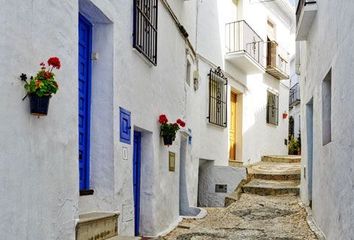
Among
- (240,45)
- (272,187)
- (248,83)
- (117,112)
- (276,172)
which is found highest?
(240,45)

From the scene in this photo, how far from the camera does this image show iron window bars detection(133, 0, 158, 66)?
6438mm

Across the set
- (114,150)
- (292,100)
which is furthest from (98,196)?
(292,100)

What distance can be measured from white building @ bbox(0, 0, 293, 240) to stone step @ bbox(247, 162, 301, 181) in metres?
0.97

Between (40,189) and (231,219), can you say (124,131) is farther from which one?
(231,219)

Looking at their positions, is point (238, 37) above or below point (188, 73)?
above

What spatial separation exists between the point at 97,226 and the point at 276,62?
44.0ft

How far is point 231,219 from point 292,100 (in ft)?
56.9

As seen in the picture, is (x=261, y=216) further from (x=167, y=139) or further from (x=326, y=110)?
(x=326, y=110)

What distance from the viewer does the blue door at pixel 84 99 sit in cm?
529

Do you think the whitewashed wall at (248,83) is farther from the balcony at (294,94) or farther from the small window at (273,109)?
the balcony at (294,94)

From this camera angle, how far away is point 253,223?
8.56 m

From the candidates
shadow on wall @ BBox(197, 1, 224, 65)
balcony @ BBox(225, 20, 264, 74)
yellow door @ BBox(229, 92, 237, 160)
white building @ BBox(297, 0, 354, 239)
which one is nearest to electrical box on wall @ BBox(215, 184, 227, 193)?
yellow door @ BBox(229, 92, 237, 160)

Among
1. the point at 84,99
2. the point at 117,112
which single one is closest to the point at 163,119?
the point at 117,112

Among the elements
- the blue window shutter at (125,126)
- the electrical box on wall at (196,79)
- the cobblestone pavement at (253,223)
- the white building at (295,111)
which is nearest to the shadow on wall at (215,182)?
the cobblestone pavement at (253,223)
